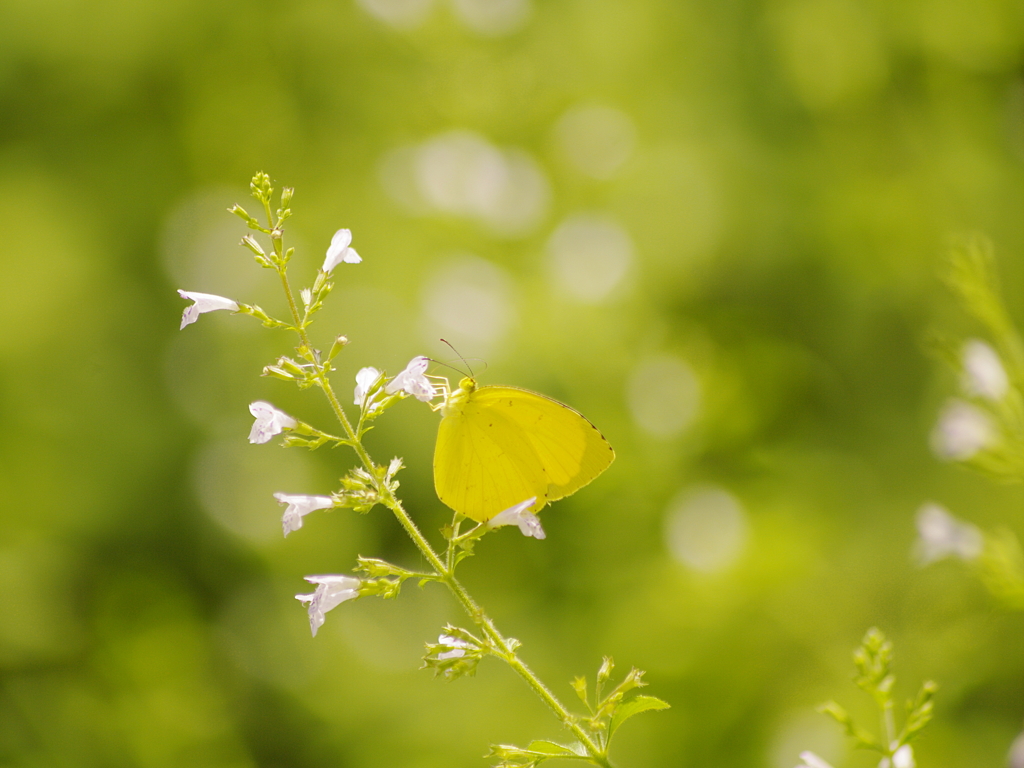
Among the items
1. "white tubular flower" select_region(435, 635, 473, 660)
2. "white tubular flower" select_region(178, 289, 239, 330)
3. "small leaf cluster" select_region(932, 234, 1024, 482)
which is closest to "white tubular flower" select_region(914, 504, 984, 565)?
"small leaf cluster" select_region(932, 234, 1024, 482)

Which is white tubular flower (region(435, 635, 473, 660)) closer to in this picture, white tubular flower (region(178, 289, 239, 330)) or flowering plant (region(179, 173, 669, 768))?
flowering plant (region(179, 173, 669, 768))

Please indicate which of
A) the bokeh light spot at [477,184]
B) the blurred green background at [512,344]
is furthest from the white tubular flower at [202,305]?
the bokeh light spot at [477,184]

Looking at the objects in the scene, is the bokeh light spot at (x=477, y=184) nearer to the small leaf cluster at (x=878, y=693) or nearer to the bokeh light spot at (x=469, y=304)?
the bokeh light spot at (x=469, y=304)

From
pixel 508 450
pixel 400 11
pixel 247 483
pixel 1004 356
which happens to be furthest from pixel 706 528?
pixel 400 11

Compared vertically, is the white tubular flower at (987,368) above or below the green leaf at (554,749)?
above

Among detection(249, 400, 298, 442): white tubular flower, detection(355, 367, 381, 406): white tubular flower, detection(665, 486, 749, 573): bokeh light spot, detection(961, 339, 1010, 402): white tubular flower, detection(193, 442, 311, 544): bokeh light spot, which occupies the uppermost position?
detection(355, 367, 381, 406): white tubular flower

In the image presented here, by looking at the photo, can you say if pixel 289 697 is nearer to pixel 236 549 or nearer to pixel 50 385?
pixel 236 549
